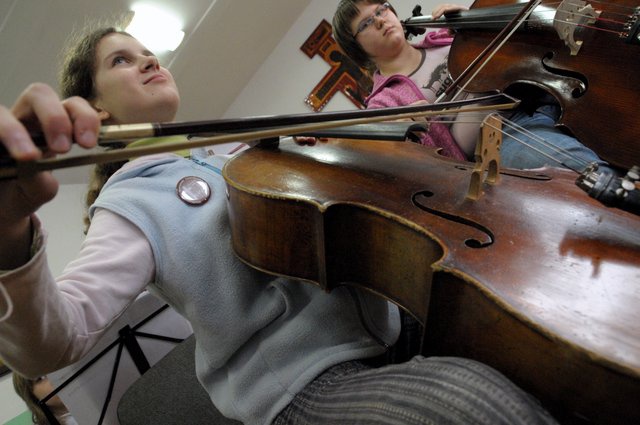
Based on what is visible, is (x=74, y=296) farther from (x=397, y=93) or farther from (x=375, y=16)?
(x=375, y=16)

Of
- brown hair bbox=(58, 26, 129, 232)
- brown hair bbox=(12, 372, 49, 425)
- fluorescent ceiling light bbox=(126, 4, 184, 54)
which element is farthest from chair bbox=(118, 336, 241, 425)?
fluorescent ceiling light bbox=(126, 4, 184, 54)

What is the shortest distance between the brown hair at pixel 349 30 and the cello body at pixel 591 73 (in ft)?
1.88

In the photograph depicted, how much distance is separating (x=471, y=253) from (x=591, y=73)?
636 mm

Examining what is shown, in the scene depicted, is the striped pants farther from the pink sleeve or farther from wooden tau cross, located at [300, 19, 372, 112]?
wooden tau cross, located at [300, 19, 372, 112]

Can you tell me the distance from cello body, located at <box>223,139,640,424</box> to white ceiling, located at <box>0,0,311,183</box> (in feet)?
4.01

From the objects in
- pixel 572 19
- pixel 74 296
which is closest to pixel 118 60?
pixel 74 296

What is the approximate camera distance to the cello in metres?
0.70

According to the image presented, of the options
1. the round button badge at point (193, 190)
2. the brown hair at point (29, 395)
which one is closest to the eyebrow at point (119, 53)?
the round button badge at point (193, 190)

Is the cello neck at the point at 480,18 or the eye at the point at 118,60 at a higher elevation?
the cello neck at the point at 480,18

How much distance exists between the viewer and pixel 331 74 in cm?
241

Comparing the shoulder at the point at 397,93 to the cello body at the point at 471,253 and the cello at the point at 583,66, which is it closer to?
the cello at the point at 583,66

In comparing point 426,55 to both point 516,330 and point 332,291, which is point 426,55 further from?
point 516,330

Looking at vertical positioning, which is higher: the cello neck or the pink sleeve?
the cello neck

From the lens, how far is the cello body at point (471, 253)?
0.97ft
